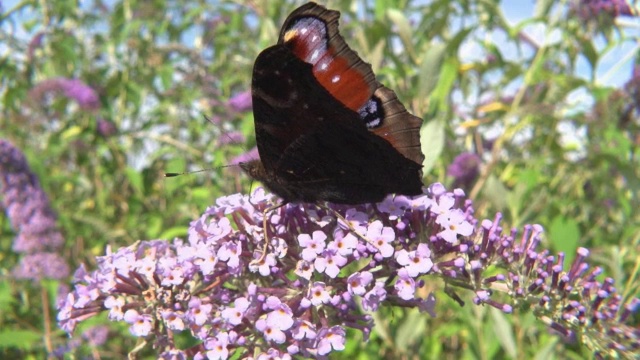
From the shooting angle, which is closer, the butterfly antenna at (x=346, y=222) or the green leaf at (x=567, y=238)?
the butterfly antenna at (x=346, y=222)

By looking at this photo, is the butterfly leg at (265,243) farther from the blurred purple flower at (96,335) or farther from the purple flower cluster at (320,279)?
the blurred purple flower at (96,335)

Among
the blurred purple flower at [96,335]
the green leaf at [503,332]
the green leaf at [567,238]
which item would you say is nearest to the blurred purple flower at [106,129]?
the blurred purple flower at [96,335]

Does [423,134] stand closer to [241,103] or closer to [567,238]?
[567,238]

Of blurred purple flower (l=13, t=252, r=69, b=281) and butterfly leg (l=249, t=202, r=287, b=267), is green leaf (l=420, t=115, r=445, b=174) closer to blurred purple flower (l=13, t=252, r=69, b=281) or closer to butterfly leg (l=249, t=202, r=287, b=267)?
butterfly leg (l=249, t=202, r=287, b=267)

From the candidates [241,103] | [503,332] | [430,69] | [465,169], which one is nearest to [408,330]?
[503,332]

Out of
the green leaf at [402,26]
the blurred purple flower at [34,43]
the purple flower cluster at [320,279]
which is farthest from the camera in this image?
the blurred purple flower at [34,43]

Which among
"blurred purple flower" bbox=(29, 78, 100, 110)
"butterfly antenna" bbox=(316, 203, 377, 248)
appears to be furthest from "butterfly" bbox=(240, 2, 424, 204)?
"blurred purple flower" bbox=(29, 78, 100, 110)
